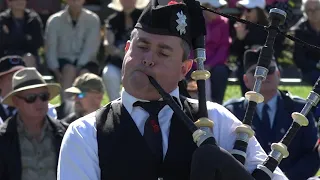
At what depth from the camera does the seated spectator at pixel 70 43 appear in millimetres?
9562

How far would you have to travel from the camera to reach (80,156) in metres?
3.22

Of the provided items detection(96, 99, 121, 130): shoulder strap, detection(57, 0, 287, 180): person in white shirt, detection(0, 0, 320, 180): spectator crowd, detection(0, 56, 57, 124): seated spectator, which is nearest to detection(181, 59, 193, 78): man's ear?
detection(57, 0, 287, 180): person in white shirt

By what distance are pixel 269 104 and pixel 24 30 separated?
12.5 feet

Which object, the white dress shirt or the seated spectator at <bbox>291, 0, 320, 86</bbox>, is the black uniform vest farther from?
the seated spectator at <bbox>291, 0, 320, 86</bbox>

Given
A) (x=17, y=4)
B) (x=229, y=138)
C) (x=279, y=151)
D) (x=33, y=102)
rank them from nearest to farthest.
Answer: (x=279, y=151), (x=229, y=138), (x=33, y=102), (x=17, y=4)

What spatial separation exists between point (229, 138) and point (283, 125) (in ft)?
11.4

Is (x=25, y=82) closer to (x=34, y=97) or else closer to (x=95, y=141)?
(x=34, y=97)

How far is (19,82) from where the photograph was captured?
682 cm

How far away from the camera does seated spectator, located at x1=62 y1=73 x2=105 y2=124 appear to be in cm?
729

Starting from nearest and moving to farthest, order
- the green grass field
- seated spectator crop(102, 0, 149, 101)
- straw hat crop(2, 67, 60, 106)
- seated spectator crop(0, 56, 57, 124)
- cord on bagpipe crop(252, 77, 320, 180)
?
cord on bagpipe crop(252, 77, 320, 180)
straw hat crop(2, 67, 60, 106)
seated spectator crop(0, 56, 57, 124)
seated spectator crop(102, 0, 149, 101)
the green grass field

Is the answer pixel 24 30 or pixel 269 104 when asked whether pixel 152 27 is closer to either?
pixel 269 104

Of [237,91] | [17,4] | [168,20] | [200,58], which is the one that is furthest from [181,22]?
[237,91]

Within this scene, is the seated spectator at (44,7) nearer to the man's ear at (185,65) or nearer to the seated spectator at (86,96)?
the seated spectator at (86,96)

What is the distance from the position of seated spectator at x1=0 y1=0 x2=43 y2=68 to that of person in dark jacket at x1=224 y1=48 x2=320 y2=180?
3556 millimetres
